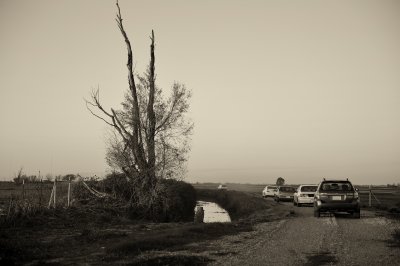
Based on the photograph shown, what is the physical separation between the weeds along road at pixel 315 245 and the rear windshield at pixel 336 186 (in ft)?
6.12

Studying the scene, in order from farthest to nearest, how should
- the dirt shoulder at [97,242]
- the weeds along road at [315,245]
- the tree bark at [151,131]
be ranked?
the tree bark at [151,131] → the dirt shoulder at [97,242] → the weeds along road at [315,245]

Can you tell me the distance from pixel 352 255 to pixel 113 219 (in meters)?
13.5

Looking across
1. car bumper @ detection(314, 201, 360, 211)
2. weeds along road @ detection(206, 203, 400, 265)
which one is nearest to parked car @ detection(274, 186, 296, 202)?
car bumper @ detection(314, 201, 360, 211)

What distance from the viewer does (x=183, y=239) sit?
47.0 ft

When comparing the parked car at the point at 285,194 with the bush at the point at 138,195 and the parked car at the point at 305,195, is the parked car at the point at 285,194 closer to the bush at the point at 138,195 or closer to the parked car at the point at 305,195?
the parked car at the point at 305,195

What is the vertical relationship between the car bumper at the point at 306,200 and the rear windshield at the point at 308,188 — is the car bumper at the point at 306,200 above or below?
below

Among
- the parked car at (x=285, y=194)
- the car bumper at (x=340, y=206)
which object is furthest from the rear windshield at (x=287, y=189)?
the car bumper at (x=340, y=206)

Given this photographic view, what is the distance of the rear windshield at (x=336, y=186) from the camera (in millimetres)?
19752

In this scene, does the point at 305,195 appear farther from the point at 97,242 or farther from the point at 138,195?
the point at 97,242

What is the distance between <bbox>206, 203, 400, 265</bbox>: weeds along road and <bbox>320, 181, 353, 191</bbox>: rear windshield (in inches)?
73.4

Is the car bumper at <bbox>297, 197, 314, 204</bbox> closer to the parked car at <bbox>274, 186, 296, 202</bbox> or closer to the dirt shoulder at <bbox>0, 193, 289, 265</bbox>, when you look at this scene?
the parked car at <bbox>274, 186, 296, 202</bbox>

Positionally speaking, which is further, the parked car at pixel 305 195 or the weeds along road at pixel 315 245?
the parked car at pixel 305 195

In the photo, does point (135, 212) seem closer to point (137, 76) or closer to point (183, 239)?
point (137, 76)

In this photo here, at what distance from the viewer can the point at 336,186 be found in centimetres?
2016
